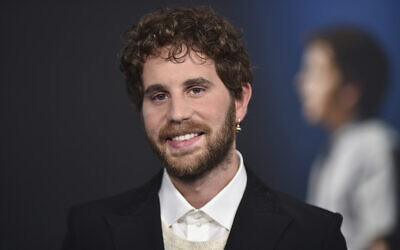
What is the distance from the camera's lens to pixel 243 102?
249 cm

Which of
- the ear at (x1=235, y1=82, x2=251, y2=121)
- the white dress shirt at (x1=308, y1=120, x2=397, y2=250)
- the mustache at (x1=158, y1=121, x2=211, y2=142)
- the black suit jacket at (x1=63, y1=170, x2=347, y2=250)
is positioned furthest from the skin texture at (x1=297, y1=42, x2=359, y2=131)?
the mustache at (x1=158, y1=121, x2=211, y2=142)

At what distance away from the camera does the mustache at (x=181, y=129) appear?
7.17ft

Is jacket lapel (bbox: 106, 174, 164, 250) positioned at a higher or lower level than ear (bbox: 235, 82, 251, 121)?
lower

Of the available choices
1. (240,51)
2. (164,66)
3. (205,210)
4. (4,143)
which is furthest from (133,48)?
(4,143)

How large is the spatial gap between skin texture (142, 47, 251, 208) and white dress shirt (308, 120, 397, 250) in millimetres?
1503

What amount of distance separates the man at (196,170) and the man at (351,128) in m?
1.31

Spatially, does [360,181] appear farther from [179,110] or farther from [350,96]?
[179,110]

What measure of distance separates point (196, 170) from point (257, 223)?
0.32 metres

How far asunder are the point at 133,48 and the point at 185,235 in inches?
31.7

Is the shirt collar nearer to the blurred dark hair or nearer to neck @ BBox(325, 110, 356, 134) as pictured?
neck @ BBox(325, 110, 356, 134)

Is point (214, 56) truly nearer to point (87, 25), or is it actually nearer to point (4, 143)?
point (87, 25)

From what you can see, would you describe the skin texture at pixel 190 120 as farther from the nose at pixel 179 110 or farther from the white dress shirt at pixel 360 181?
the white dress shirt at pixel 360 181

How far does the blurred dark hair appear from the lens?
3.62 m

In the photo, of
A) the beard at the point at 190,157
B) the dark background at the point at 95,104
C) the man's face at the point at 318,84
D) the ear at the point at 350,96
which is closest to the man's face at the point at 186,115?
the beard at the point at 190,157
